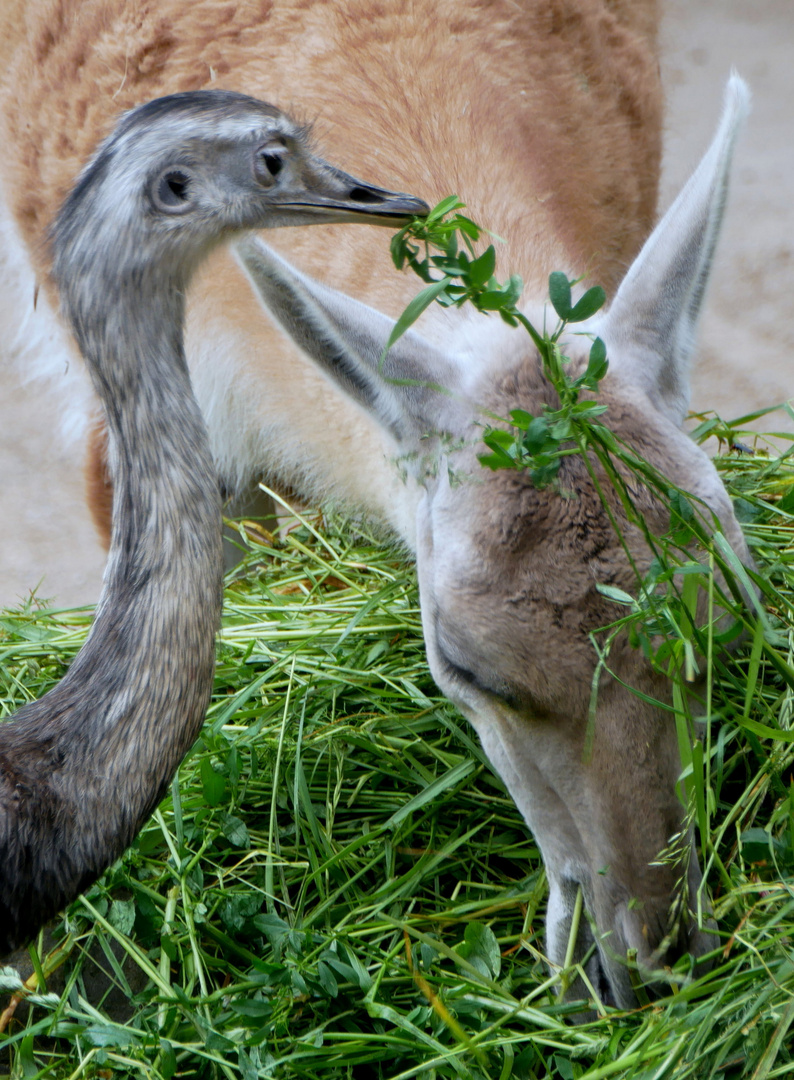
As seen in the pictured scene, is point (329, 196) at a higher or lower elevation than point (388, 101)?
lower

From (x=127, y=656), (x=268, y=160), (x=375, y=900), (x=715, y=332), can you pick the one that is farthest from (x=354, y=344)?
(x=715, y=332)

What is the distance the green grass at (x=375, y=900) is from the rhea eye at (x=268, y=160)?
1260 mm

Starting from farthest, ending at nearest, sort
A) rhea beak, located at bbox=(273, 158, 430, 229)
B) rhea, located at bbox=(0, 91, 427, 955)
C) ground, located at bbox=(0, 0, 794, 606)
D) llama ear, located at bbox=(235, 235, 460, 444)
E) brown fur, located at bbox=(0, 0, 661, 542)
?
ground, located at bbox=(0, 0, 794, 606)
brown fur, located at bbox=(0, 0, 661, 542)
llama ear, located at bbox=(235, 235, 460, 444)
rhea beak, located at bbox=(273, 158, 430, 229)
rhea, located at bbox=(0, 91, 427, 955)

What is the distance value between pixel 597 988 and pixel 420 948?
1.21 feet

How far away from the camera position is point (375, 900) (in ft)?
8.09

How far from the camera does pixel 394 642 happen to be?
10.00 ft

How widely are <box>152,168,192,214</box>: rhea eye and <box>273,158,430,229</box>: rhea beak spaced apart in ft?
0.59

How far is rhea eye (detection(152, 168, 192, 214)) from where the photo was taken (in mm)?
2109

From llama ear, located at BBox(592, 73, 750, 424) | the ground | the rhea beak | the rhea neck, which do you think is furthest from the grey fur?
the ground

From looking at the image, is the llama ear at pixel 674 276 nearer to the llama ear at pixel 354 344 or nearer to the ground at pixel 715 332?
the llama ear at pixel 354 344

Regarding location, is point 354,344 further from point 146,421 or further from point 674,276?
point 674,276

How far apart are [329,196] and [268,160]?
141mm

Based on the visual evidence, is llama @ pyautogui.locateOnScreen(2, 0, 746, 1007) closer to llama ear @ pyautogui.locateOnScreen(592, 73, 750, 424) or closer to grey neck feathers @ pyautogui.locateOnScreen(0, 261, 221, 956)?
llama ear @ pyautogui.locateOnScreen(592, 73, 750, 424)

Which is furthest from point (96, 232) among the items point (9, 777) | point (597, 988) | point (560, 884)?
point (597, 988)
